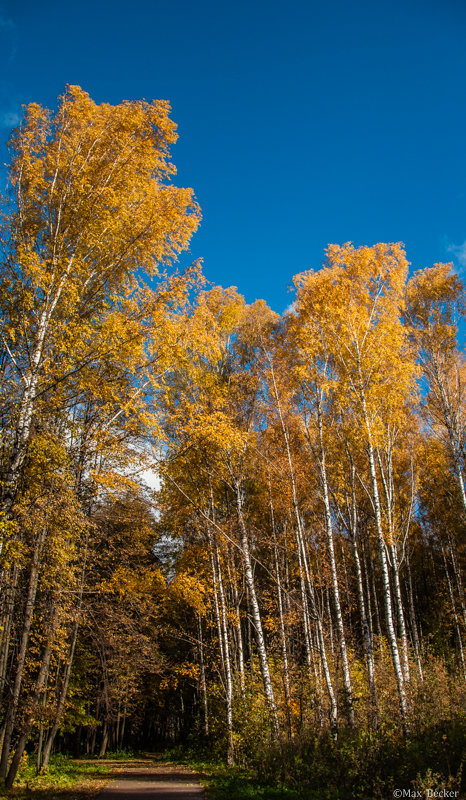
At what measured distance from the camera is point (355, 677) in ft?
39.2

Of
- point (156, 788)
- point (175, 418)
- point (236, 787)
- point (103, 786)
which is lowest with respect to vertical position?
point (103, 786)

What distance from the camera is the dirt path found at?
278 inches

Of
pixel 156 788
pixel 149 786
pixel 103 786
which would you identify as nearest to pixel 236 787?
pixel 156 788

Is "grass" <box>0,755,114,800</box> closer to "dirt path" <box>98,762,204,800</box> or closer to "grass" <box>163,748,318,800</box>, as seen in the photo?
"dirt path" <box>98,762,204,800</box>

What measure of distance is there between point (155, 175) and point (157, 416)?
4752 millimetres

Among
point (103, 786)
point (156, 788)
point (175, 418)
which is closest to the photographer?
point (156, 788)

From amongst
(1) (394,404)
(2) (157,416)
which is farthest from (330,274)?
(2) (157,416)

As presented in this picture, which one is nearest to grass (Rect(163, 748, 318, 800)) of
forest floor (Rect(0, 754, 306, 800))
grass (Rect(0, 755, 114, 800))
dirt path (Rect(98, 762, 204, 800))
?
forest floor (Rect(0, 754, 306, 800))

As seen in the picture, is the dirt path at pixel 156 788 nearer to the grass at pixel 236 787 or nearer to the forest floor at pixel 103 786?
the forest floor at pixel 103 786

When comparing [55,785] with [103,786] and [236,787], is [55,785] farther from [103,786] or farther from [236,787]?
[236,787]

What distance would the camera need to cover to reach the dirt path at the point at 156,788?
7.07 meters

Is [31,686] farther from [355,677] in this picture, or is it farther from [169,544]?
[169,544]

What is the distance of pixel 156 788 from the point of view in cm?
796

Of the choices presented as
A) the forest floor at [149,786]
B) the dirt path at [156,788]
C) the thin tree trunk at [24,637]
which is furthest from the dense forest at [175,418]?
the dirt path at [156,788]
